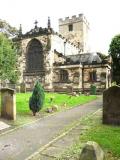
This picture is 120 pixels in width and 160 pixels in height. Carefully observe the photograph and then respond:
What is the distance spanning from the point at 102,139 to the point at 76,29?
56878 millimetres

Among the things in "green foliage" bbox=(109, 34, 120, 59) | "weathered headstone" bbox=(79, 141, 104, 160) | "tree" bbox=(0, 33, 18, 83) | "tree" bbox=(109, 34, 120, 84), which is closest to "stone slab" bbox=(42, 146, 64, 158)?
"weathered headstone" bbox=(79, 141, 104, 160)

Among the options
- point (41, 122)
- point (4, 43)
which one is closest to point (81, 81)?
point (4, 43)

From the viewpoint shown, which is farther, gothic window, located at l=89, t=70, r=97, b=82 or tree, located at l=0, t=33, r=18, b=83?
gothic window, located at l=89, t=70, r=97, b=82

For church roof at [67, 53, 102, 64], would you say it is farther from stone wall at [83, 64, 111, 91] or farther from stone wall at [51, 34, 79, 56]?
stone wall at [51, 34, 79, 56]

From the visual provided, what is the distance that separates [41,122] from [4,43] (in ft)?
74.1

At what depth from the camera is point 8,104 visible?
44.9ft

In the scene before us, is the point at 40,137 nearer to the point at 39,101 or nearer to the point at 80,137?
the point at 80,137

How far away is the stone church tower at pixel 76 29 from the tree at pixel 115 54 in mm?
11003

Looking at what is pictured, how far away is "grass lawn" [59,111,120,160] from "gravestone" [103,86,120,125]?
478mm

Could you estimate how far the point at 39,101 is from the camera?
15.8 metres

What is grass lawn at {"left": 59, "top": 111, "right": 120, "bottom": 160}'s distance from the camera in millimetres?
7566

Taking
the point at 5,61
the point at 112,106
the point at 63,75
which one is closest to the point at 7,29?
the point at 5,61

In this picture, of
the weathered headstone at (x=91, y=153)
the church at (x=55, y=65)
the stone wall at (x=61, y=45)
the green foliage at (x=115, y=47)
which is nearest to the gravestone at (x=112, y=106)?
the weathered headstone at (x=91, y=153)

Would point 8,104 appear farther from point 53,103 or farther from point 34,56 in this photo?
point 34,56
